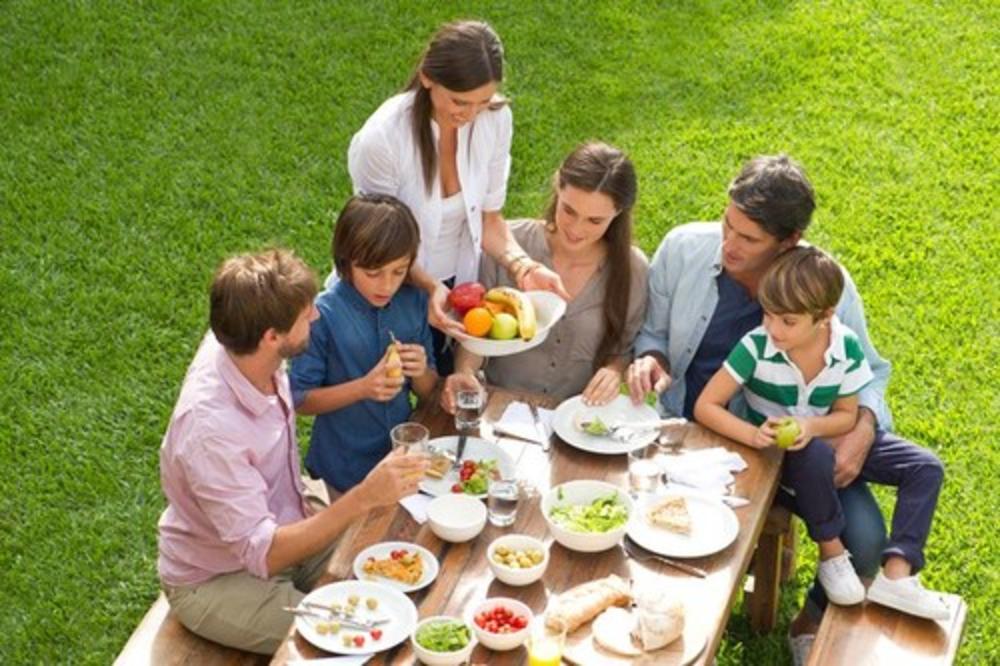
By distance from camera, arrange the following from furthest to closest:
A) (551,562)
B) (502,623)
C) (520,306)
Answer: (520,306) → (551,562) → (502,623)

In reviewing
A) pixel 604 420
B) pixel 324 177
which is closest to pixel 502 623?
pixel 604 420

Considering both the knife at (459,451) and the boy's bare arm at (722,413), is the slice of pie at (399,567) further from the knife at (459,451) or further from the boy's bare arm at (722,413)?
the boy's bare arm at (722,413)

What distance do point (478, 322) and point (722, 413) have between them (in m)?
0.85

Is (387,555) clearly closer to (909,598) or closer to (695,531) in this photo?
(695,531)

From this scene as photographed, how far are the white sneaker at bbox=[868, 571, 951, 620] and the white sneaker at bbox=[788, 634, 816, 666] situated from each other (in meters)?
0.59

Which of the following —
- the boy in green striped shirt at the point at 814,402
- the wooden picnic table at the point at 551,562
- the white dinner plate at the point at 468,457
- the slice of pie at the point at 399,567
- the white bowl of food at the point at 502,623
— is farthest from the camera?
the boy in green striped shirt at the point at 814,402

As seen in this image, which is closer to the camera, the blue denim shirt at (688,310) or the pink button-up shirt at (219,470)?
the pink button-up shirt at (219,470)

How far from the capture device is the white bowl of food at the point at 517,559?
4.28 meters

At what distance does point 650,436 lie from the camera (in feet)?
16.2

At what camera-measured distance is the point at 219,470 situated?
4387 millimetres

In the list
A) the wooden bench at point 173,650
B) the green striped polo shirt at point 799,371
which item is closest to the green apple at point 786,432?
the green striped polo shirt at point 799,371

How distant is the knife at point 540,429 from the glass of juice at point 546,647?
3.08ft

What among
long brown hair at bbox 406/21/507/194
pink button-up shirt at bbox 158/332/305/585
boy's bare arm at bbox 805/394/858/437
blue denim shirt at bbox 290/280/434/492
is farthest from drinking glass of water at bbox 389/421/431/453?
boy's bare arm at bbox 805/394/858/437

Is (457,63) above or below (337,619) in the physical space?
above
